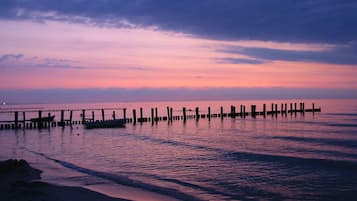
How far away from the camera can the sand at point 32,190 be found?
9375mm

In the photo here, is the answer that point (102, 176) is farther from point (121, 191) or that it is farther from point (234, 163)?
point (234, 163)

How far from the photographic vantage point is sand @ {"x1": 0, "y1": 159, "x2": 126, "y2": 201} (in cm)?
938

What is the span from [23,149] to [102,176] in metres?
9.71

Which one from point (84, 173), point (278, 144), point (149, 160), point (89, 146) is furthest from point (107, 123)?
point (84, 173)

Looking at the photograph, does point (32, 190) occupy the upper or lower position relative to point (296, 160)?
upper

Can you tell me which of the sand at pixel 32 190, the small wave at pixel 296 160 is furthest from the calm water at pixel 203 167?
the sand at pixel 32 190

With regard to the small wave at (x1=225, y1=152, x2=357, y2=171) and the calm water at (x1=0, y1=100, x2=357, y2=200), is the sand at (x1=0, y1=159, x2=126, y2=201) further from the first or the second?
the small wave at (x1=225, y1=152, x2=357, y2=171)

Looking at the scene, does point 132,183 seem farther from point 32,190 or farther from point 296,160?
point 296,160

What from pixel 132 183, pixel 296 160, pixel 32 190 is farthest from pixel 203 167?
pixel 32 190

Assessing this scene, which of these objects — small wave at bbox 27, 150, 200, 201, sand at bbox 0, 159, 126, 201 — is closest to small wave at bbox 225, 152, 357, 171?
small wave at bbox 27, 150, 200, 201

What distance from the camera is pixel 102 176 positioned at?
1441 centimetres

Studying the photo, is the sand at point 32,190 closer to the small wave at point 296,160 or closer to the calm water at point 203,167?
the calm water at point 203,167

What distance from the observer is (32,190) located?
9.98 meters

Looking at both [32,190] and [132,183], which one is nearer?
[32,190]
